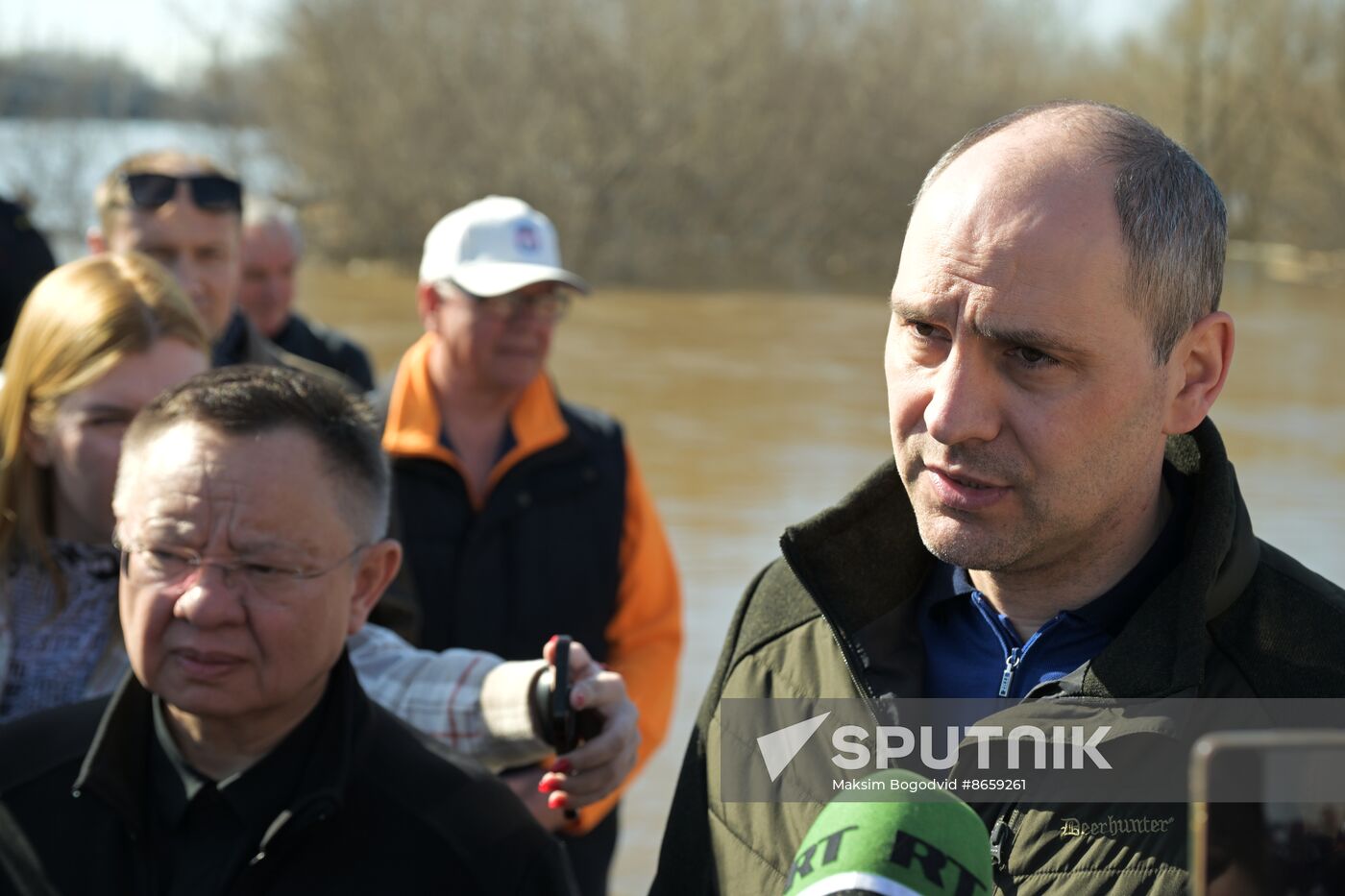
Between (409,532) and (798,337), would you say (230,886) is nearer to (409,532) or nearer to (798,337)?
(409,532)

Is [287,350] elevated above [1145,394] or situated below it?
below

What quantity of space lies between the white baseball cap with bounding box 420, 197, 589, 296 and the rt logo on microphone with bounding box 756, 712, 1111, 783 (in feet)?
8.61

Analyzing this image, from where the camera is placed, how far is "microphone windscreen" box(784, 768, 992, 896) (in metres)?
1.30

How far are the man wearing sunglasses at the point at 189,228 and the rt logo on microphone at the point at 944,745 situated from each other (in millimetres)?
2814

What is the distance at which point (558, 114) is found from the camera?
26.6 metres

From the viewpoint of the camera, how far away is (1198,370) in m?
2.03

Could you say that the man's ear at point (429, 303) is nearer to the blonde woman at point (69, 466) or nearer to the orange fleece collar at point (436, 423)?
the orange fleece collar at point (436, 423)

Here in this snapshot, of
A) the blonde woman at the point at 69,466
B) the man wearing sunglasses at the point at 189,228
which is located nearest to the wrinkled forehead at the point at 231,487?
the blonde woman at the point at 69,466

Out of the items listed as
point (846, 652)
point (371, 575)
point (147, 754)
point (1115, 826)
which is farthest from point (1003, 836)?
point (147, 754)

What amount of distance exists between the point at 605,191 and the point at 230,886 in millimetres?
24883

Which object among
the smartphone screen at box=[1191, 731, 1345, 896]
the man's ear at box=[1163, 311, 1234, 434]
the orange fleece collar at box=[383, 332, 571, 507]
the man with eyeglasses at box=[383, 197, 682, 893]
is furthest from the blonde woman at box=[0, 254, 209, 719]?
the smartphone screen at box=[1191, 731, 1345, 896]

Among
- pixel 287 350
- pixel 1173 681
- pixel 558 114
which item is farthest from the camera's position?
pixel 558 114

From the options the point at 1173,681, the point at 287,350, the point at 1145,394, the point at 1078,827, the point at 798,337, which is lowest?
the point at 798,337

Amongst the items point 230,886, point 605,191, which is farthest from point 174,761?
point 605,191
